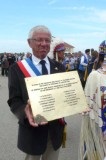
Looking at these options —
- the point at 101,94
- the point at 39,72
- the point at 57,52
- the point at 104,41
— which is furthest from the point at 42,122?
the point at 57,52

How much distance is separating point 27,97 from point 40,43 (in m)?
0.43

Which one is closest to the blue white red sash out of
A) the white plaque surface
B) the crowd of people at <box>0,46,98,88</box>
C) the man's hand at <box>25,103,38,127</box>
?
the white plaque surface

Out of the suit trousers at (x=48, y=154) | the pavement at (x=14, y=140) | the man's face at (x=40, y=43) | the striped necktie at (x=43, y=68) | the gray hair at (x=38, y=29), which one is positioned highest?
the gray hair at (x=38, y=29)

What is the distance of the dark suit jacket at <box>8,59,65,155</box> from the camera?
267 cm

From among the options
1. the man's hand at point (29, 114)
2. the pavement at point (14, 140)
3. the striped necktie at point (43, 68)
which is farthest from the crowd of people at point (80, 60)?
the man's hand at point (29, 114)

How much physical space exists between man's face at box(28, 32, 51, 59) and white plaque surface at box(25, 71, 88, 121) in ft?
0.88

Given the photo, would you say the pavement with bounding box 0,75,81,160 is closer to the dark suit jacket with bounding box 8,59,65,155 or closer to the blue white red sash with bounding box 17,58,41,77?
the dark suit jacket with bounding box 8,59,65,155

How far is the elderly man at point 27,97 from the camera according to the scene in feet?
8.82

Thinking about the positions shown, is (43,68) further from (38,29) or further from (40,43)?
(38,29)

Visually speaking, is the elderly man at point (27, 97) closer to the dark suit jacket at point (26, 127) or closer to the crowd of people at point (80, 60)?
the dark suit jacket at point (26, 127)

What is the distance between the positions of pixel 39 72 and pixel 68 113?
0.43 meters

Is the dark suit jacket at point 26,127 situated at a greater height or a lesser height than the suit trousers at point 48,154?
greater

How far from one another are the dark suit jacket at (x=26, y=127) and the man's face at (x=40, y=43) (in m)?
0.17

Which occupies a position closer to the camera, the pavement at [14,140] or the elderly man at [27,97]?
the elderly man at [27,97]
